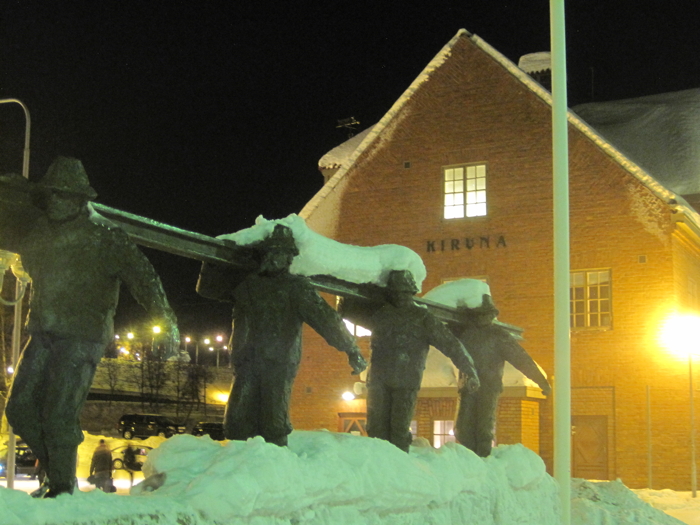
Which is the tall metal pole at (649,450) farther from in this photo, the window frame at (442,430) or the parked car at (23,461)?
the parked car at (23,461)

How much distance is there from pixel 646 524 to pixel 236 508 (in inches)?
307

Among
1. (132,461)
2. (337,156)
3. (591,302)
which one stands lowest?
(132,461)

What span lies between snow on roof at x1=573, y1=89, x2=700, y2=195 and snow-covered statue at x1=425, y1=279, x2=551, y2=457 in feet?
44.5

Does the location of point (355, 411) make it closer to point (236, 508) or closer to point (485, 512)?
point (485, 512)

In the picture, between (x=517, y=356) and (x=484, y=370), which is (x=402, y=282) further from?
(x=517, y=356)

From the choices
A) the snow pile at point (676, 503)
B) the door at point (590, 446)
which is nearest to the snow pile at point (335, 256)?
the snow pile at point (676, 503)

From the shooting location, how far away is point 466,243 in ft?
76.9

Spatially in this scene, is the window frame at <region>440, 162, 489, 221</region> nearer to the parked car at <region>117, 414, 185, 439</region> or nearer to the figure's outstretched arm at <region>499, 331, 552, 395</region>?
the figure's outstretched arm at <region>499, 331, 552, 395</region>

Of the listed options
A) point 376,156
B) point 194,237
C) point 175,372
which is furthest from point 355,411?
point 175,372

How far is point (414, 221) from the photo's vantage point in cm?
2412

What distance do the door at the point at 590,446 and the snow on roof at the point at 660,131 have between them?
21.2ft

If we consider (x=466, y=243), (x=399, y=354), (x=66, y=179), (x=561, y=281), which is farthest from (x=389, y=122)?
(x=66, y=179)

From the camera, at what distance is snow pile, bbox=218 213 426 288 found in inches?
296

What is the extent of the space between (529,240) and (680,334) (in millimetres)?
4251
